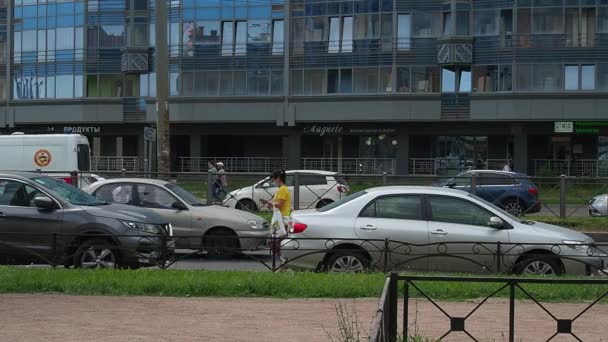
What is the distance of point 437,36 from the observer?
45.0 meters

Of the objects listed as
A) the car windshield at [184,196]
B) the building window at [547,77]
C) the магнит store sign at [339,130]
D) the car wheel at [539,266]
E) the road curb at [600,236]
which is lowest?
the road curb at [600,236]

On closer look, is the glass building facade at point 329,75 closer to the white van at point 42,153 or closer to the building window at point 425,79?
the building window at point 425,79

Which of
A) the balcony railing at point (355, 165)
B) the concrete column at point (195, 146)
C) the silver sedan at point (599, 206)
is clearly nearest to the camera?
the silver sedan at point (599, 206)

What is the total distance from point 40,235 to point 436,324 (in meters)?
6.30

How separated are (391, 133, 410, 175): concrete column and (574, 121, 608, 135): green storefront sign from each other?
10.0m

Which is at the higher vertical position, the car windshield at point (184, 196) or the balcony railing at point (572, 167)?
the balcony railing at point (572, 167)

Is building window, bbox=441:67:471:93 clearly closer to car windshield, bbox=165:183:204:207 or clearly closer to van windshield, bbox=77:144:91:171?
van windshield, bbox=77:144:91:171

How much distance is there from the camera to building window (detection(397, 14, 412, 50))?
149 ft

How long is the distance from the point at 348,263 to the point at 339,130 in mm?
36915

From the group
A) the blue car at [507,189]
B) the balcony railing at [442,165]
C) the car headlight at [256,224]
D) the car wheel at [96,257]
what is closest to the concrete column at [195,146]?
the balcony railing at [442,165]

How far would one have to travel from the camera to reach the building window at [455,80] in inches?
1764

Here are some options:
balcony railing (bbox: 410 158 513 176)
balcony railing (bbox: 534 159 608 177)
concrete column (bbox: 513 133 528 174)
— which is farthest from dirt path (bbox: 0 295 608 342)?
balcony railing (bbox: 410 158 513 176)

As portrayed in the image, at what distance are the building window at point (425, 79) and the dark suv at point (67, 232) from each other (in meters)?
35.4

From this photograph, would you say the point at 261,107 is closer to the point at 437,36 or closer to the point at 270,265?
the point at 437,36
